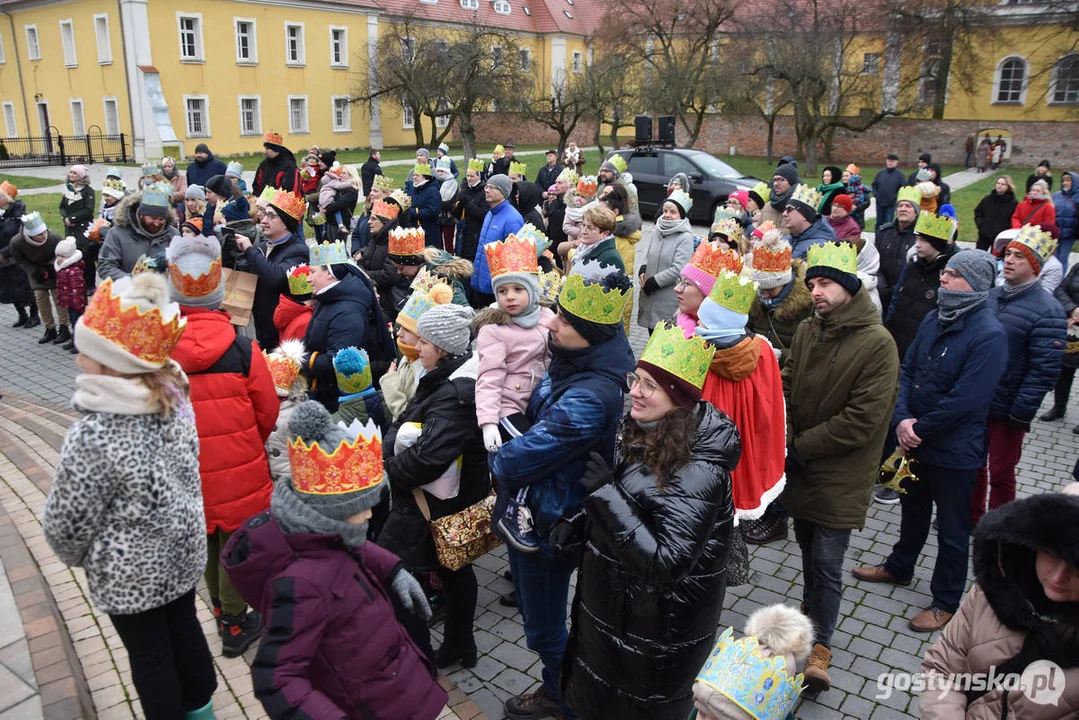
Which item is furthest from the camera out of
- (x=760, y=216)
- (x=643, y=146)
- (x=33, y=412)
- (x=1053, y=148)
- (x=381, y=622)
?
(x=1053, y=148)

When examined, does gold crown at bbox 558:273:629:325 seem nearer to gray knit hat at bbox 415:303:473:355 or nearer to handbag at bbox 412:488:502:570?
gray knit hat at bbox 415:303:473:355

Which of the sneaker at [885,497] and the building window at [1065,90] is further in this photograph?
the building window at [1065,90]

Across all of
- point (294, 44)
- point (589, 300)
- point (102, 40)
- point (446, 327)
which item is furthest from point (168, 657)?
→ point (294, 44)

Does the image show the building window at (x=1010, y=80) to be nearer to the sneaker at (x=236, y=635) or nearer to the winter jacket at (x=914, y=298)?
the winter jacket at (x=914, y=298)

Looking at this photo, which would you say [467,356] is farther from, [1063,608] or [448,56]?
[448,56]

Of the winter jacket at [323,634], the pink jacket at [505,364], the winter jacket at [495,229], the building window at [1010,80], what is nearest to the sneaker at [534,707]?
the winter jacket at [323,634]

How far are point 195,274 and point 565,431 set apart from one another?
2.02 meters

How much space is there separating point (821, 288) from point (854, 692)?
203 cm

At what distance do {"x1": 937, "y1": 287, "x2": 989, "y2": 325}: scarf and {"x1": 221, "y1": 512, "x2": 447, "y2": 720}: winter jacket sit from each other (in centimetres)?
330

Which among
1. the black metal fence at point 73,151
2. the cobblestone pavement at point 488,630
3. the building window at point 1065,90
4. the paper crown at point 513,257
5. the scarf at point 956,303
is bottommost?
the cobblestone pavement at point 488,630

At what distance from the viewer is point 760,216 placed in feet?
30.9

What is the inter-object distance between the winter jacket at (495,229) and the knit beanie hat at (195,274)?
420cm

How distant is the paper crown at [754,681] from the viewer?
87.7 inches

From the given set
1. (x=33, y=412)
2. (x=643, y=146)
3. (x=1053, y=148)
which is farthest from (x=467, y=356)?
(x=1053, y=148)
